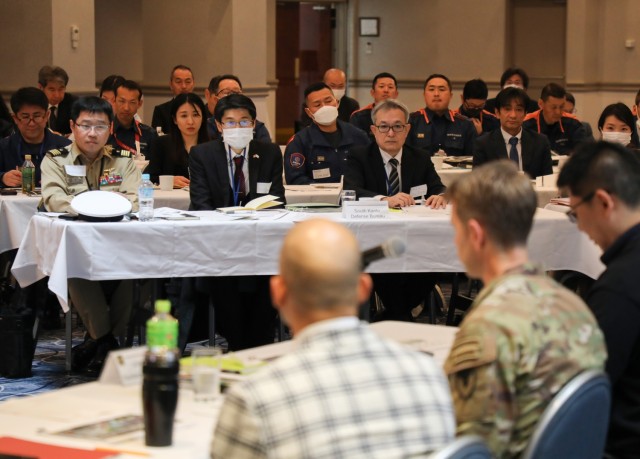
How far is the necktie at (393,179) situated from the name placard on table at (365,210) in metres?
0.93

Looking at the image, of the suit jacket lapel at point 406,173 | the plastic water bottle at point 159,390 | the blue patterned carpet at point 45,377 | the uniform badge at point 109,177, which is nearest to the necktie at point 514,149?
the suit jacket lapel at point 406,173

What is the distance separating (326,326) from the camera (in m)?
2.01

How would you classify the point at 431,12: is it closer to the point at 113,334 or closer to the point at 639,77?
the point at 639,77

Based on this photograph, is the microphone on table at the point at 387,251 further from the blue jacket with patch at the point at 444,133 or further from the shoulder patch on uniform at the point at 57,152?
the blue jacket with patch at the point at 444,133

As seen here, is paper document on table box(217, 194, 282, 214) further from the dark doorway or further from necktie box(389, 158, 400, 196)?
the dark doorway

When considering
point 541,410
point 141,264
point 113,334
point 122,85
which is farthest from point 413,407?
point 122,85

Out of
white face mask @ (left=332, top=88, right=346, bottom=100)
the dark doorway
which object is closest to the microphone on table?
white face mask @ (left=332, top=88, right=346, bottom=100)

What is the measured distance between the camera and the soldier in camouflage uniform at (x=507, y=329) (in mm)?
2357

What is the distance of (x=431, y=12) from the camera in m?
16.4

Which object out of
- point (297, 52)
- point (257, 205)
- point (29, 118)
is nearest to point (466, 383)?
point (257, 205)

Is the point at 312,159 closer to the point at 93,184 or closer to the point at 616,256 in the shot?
the point at 93,184

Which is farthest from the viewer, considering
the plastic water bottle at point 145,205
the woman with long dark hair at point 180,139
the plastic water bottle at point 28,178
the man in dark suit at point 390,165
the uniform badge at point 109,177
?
the woman with long dark hair at point 180,139

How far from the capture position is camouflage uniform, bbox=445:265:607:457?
2.35m

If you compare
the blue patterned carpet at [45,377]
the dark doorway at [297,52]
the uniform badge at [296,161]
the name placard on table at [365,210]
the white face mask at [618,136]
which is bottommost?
the blue patterned carpet at [45,377]
